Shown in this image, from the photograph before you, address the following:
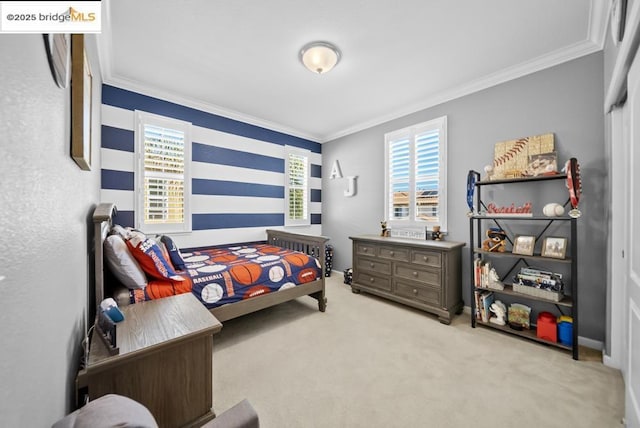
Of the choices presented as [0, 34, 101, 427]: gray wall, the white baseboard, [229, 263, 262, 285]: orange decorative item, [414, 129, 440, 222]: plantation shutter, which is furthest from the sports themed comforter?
the white baseboard

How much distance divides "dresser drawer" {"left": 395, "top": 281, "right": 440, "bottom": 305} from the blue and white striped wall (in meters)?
2.22

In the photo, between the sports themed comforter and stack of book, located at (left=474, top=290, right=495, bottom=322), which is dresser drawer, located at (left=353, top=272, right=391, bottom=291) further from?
stack of book, located at (left=474, top=290, right=495, bottom=322)

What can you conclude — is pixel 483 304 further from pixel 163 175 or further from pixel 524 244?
pixel 163 175

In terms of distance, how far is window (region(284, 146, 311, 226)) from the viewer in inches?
176

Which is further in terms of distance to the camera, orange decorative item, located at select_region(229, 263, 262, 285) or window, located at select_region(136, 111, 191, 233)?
window, located at select_region(136, 111, 191, 233)

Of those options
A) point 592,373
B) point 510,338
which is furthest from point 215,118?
point 592,373

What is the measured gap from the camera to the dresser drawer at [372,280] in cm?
329

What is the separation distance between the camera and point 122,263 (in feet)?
5.89

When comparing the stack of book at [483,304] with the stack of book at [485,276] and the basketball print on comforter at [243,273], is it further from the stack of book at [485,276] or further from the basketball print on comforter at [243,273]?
the basketball print on comforter at [243,273]

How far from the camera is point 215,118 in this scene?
11.8 ft

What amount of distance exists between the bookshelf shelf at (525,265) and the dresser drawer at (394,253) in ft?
2.34

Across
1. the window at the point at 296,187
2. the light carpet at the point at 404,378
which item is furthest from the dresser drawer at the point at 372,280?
the window at the point at 296,187

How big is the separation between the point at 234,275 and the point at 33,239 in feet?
6.01

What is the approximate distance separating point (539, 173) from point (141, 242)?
3.58m
